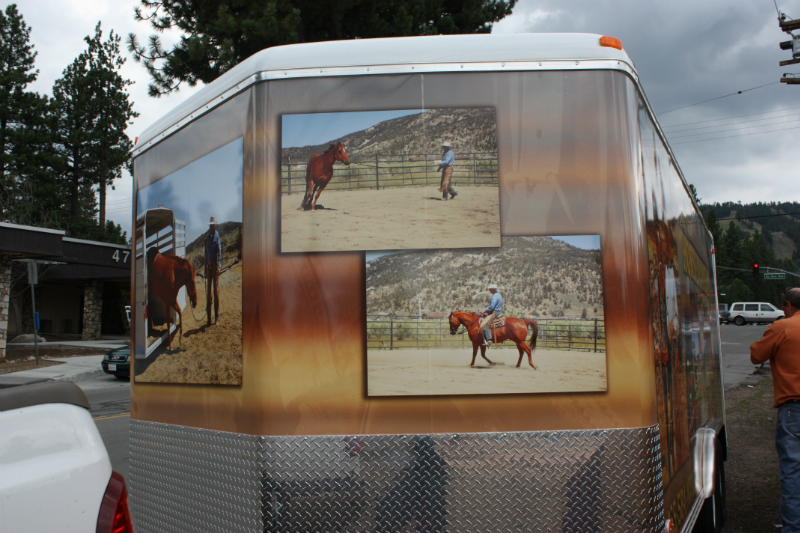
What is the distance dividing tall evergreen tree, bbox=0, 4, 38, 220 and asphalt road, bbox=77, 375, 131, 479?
23.5m

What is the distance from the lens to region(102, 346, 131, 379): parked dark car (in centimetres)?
1560

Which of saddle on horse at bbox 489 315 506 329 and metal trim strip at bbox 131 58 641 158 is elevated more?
metal trim strip at bbox 131 58 641 158

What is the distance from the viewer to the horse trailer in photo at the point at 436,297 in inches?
92.1

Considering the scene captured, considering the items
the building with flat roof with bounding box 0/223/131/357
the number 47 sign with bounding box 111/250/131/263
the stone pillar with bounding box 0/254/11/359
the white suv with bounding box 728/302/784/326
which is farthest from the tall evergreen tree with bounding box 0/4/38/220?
the white suv with bounding box 728/302/784/326

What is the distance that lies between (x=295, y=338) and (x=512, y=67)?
5.08ft

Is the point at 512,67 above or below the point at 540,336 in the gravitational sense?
above

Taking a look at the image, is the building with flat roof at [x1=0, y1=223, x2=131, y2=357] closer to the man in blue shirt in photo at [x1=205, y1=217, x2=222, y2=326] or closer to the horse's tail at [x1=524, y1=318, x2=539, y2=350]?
the man in blue shirt in photo at [x1=205, y1=217, x2=222, y2=326]

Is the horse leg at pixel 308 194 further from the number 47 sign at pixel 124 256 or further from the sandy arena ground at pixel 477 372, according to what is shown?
the number 47 sign at pixel 124 256

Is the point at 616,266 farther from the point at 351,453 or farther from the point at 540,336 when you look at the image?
the point at 351,453

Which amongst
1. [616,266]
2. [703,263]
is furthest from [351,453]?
[703,263]

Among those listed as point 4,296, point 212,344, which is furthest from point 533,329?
point 4,296

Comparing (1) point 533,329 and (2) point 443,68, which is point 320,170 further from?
(1) point 533,329

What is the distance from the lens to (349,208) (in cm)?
248

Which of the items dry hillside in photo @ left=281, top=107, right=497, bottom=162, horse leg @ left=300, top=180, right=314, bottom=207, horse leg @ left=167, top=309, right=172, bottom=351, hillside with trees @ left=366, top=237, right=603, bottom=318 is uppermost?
dry hillside in photo @ left=281, top=107, right=497, bottom=162
